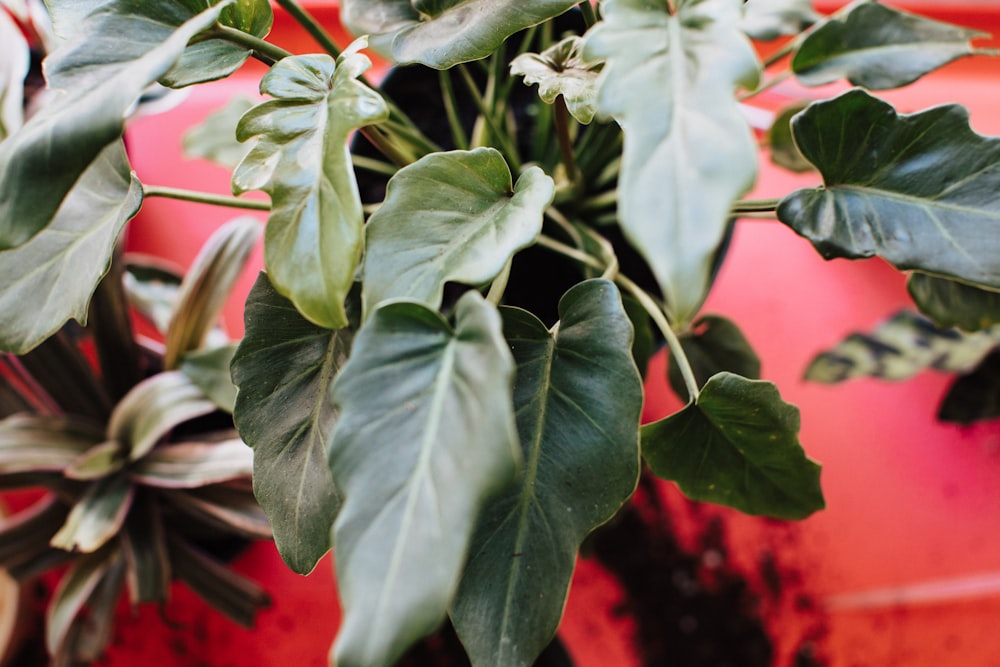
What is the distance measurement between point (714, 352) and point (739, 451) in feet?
0.52

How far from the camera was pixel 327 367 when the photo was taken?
50cm

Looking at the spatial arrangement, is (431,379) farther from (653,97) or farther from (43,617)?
(43,617)

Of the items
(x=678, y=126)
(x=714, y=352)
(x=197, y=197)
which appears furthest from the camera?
(x=714, y=352)

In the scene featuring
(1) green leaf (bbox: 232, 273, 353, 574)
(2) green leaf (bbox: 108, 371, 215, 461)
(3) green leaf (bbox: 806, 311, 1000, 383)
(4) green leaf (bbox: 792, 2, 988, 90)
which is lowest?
(3) green leaf (bbox: 806, 311, 1000, 383)

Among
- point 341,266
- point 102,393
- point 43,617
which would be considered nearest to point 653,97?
point 341,266

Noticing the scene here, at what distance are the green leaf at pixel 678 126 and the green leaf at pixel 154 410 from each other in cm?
55

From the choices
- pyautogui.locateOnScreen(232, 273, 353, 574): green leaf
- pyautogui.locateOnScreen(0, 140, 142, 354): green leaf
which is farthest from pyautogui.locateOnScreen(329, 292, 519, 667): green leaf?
pyautogui.locateOnScreen(0, 140, 142, 354): green leaf

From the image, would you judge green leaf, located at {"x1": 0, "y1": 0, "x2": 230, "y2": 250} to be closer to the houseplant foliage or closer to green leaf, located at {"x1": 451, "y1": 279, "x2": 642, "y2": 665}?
the houseplant foliage

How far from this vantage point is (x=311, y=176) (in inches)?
16.4

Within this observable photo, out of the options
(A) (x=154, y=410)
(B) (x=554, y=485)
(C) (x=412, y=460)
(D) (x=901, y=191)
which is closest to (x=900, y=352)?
(D) (x=901, y=191)

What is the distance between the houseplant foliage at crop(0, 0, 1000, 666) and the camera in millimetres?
336

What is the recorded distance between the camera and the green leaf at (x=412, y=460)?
0.32 meters

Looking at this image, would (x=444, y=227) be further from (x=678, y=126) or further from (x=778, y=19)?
(x=778, y=19)

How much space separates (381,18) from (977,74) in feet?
3.13
